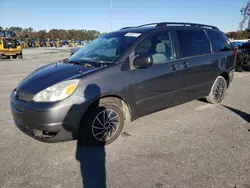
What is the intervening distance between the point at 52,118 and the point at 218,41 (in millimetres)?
4257

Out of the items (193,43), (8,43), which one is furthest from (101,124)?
(8,43)

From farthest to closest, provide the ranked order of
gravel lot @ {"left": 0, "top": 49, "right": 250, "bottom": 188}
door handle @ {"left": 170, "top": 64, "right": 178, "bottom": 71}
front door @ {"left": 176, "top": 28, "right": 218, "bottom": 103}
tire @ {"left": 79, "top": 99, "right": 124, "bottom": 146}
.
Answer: front door @ {"left": 176, "top": 28, "right": 218, "bottom": 103}, door handle @ {"left": 170, "top": 64, "right": 178, "bottom": 71}, tire @ {"left": 79, "top": 99, "right": 124, "bottom": 146}, gravel lot @ {"left": 0, "top": 49, "right": 250, "bottom": 188}

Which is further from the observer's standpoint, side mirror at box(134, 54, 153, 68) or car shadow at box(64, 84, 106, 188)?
side mirror at box(134, 54, 153, 68)

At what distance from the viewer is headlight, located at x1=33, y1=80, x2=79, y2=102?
3014 millimetres

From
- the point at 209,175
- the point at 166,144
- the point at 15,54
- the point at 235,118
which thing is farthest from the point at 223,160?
the point at 15,54

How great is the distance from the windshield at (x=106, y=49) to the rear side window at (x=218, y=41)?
226 cm

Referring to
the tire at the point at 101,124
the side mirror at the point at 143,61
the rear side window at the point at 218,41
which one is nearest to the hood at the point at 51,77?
the tire at the point at 101,124

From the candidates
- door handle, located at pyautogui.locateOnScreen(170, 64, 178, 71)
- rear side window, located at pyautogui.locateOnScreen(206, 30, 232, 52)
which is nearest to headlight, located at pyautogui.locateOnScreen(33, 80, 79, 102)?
door handle, located at pyautogui.locateOnScreen(170, 64, 178, 71)

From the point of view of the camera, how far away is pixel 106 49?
4.10 metres

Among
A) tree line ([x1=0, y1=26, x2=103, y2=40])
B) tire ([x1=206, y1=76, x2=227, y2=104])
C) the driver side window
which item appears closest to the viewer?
the driver side window

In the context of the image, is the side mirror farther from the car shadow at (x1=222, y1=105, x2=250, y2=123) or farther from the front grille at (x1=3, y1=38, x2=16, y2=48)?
the front grille at (x1=3, y1=38, x2=16, y2=48)

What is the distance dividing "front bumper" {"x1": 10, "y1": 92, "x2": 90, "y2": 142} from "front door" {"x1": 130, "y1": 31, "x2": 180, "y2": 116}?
38.2 inches

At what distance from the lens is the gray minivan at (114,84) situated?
120 inches

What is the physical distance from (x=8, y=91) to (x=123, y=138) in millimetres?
4967
